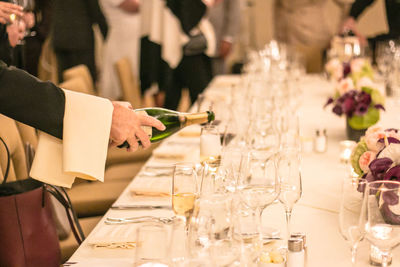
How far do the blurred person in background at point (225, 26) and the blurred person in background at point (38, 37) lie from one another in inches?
71.6

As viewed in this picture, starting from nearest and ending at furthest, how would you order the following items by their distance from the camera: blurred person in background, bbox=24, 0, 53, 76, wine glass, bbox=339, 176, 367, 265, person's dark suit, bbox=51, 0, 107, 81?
wine glass, bbox=339, 176, 367, 265
person's dark suit, bbox=51, 0, 107, 81
blurred person in background, bbox=24, 0, 53, 76

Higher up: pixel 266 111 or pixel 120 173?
pixel 266 111

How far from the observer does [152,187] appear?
76.2 inches

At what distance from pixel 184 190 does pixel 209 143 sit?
518mm

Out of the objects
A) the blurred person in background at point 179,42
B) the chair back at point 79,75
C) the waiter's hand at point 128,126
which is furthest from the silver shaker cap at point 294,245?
the blurred person in background at point 179,42

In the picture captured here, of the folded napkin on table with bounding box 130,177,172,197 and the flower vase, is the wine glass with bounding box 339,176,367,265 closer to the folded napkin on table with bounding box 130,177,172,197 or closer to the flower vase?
the folded napkin on table with bounding box 130,177,172,197

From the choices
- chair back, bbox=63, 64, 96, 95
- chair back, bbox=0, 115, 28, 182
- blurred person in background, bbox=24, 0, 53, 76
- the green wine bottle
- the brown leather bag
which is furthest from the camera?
blurred person in background, bbox=24, 0, 53, 76

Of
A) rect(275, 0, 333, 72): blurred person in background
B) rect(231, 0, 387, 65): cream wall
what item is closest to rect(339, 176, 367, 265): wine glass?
rect(275, 0, 333, 72): blurred person in background

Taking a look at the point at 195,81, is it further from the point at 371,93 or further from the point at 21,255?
the point at 21,255

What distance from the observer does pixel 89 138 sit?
58.3 inches

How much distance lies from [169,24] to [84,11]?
77cm

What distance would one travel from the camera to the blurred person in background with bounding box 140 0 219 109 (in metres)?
5.10

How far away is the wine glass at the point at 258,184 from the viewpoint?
1396mm

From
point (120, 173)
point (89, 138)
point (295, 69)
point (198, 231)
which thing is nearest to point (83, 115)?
point (89, 138)
